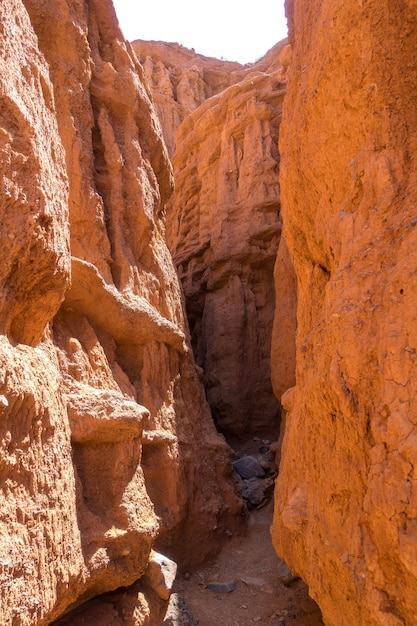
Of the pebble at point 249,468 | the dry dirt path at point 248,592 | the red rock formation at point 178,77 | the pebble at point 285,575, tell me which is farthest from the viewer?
the red rock formation at point 178,77

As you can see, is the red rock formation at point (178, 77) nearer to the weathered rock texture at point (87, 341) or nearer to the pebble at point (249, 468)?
the weathered rock texture at point (87, 341)

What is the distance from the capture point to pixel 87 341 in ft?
14.8

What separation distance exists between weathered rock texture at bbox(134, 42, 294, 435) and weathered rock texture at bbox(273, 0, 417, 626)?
477cm

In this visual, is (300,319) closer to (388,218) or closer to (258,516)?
(388,218)

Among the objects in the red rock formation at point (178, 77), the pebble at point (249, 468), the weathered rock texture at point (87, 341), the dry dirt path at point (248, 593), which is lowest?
the dry dirt path at point (248, 593)

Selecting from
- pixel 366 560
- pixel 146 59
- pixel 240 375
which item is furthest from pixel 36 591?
pixel 146 59

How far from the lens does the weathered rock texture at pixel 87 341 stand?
2893 millimetres

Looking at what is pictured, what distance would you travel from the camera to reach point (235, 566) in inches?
208

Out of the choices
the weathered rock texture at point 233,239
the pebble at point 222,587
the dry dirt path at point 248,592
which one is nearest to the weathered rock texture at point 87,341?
the dry dirt path at point 248,592

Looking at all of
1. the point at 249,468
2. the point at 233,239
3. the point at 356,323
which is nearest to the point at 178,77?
the point at 233,239

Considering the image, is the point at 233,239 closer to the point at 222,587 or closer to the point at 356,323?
the point at 222,587

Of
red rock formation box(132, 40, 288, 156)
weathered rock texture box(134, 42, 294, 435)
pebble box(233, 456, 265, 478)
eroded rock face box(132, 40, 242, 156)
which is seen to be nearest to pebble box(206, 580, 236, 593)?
pebble box(233, 456, 265, 478)

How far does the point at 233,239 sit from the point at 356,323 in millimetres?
6894

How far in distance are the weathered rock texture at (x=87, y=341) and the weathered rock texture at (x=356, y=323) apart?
1.37 metres
